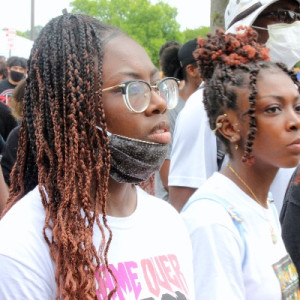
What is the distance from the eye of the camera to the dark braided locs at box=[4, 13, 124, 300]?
149 centimetres

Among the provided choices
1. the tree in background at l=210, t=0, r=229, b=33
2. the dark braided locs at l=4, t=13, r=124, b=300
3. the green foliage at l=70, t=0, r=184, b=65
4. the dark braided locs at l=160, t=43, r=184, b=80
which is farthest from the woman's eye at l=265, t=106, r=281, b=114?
the green foliage at l=70, t=0, r=184, b=65

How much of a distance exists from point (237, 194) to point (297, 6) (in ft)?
5.84

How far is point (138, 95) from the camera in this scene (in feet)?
5.56

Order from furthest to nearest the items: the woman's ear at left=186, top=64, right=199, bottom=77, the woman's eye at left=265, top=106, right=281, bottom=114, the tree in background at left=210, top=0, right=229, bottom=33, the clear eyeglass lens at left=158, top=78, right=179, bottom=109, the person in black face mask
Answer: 1. the person in black face mask
2. the tree in background at left=210, top=0, right=229, bottom=33
3. the woman's ear at left=186, top=64, right=199, bottom=77
4. the woman's eye at left=265, top=106, right=281, bottom=114
5. the clear eyeglass lens at left=158, top=78, right=179, bottom=109

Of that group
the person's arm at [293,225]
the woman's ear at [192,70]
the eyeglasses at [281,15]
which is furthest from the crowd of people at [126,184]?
the woman's ear at [192,70]

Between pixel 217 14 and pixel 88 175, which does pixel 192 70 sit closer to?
pixel 217 14

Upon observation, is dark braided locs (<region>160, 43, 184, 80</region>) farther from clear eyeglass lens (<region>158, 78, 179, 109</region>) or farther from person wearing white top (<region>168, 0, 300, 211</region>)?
clear eyeglass lens (<region>158, 78, 179, 109</region>)

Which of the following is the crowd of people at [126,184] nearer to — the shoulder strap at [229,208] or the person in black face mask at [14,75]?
the shoulder strap at [229,208]

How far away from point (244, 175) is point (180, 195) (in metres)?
1.03

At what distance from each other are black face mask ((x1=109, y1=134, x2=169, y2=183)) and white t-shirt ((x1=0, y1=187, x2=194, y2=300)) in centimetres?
14

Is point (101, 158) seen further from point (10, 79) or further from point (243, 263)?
point (10, 79)

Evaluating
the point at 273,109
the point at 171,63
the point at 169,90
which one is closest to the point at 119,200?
the point at 169,90

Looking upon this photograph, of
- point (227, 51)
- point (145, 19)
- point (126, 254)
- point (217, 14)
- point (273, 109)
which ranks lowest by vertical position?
point (145, 19)

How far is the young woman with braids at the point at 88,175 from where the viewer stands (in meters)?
1.48
